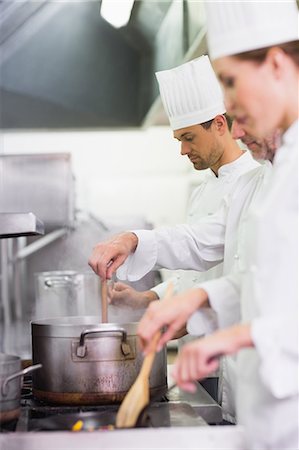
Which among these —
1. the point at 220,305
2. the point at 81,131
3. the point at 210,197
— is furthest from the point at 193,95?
the point at 81,131

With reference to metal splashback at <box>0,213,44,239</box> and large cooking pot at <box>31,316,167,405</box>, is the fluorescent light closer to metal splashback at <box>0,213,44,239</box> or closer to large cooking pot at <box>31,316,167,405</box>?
metal splashback at <box>0,213,44,239</box>

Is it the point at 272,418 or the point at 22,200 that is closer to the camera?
the point at 272,418

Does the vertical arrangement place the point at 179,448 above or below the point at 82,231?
below

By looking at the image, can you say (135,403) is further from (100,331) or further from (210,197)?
(210,197)

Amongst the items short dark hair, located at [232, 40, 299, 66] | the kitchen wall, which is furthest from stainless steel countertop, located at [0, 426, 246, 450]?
the kitchen wall

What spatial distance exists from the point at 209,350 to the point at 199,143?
1.33 metres

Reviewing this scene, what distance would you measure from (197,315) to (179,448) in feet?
0.88

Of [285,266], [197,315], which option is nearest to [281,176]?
[285,266]

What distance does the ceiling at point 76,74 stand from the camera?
5.98 m

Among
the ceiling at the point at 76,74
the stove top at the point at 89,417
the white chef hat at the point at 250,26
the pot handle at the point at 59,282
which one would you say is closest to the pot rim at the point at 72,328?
the stove top at the point at 89,417

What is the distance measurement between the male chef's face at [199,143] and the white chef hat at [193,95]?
24 mm

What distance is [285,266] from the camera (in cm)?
132

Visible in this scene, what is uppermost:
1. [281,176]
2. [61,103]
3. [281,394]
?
[61,103]

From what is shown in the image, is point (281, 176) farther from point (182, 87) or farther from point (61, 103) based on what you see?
point (61, 103)
